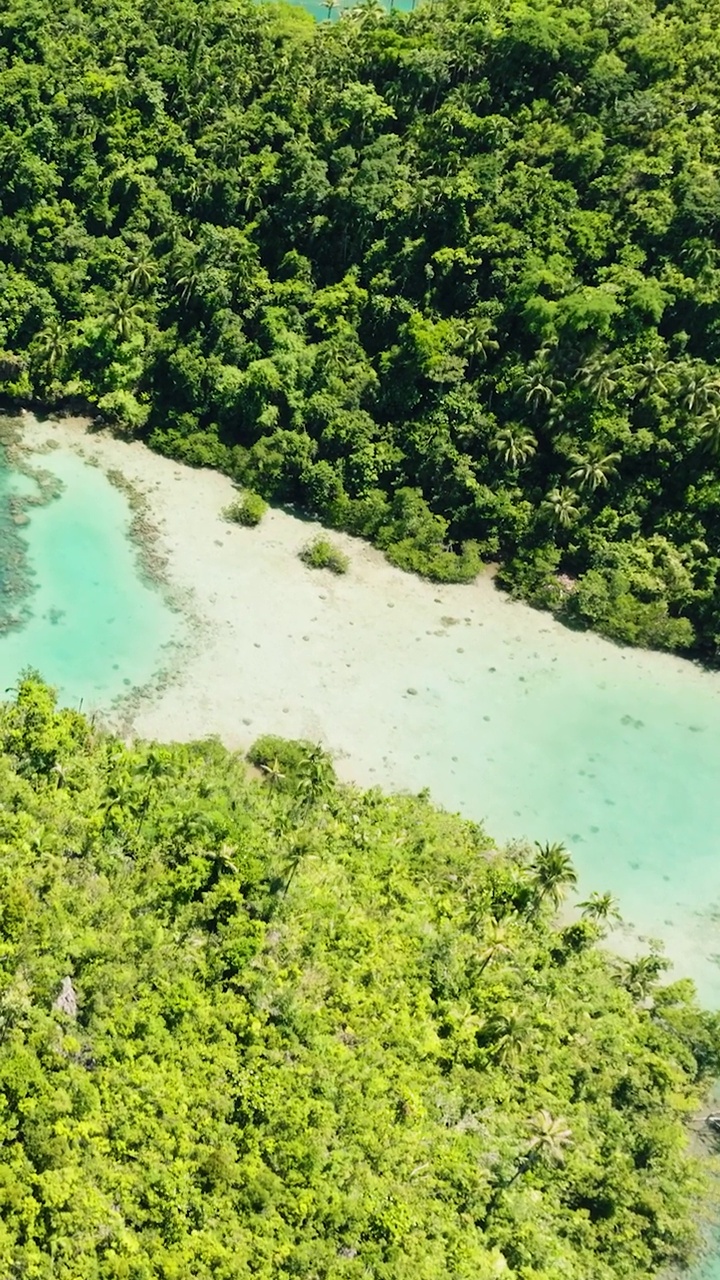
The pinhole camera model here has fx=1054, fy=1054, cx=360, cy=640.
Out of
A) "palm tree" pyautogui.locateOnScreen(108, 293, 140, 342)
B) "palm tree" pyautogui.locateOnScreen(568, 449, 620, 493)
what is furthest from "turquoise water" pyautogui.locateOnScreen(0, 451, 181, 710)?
"palm tree" pyautogui.locateOnScreen(568, 449, 620, 493)

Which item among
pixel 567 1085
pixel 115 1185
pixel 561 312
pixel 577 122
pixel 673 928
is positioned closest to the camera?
pixel 115 1185

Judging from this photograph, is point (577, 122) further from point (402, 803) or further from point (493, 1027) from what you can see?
point (493, 1027)

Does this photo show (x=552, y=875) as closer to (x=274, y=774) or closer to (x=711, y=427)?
(x=274, y=774)

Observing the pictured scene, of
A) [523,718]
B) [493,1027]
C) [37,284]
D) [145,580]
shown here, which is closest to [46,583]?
[145,580]

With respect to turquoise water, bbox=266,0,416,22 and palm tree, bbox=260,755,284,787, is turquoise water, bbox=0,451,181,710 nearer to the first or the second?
palm tree, bbox=260,755,284,787

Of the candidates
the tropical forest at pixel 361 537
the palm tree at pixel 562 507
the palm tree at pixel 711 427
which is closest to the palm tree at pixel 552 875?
the tropical forest at pixel 361 537

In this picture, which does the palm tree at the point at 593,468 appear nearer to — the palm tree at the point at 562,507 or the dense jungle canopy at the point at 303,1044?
the palm tree at the point at 562,507
